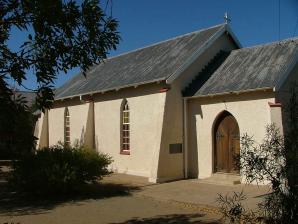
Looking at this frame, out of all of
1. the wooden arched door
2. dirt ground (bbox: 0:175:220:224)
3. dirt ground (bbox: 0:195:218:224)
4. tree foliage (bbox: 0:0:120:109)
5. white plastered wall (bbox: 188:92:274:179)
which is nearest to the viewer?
tree foliage (bbox: 0:0:120:109)

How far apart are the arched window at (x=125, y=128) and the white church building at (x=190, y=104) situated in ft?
0.17

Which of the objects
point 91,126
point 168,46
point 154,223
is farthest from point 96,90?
point 154,223

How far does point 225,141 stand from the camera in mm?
18281

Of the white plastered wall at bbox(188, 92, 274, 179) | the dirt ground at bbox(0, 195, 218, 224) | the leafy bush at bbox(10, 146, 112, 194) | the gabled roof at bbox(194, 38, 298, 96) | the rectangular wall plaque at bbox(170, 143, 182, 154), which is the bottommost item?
the dirt ground at bbox(0, 195, 218, 224)

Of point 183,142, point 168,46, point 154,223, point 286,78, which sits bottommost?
point 154,223

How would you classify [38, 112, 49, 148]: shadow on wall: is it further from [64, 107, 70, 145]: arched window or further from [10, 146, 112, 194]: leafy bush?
[10, 146, 112, 194]: leafy bush

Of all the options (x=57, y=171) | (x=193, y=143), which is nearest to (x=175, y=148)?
(x=193, y=143)

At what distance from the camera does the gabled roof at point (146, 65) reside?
20.5 metres

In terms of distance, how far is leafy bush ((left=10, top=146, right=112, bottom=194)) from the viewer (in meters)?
14.3

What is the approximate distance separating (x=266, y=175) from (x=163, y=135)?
11618 millimetres

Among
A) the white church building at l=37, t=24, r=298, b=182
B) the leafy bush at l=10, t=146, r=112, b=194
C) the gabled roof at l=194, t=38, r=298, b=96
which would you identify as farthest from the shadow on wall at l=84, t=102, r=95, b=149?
the leafy bush at l=10, t=146, r=112, b=194

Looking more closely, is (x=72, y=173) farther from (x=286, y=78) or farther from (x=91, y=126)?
(x=91, y=126)

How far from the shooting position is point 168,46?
78.4 ft

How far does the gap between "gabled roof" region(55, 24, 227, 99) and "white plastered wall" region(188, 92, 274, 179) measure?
2290 millimetres
